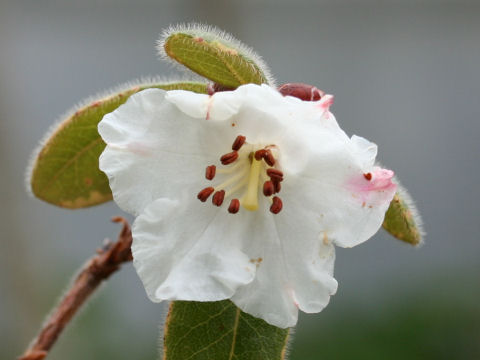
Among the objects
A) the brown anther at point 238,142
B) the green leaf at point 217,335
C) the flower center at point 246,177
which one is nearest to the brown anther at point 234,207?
the flower center at point 246,177

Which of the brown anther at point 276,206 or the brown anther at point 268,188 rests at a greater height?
the brown anther at point 268,188

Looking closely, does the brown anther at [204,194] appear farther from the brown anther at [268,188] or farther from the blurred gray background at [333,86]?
the blurred gray background at [333,86]

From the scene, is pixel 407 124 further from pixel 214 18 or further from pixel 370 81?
pixel 214 18


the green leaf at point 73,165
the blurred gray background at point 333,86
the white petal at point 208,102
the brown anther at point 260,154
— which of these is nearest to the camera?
the white petal at point 208,102

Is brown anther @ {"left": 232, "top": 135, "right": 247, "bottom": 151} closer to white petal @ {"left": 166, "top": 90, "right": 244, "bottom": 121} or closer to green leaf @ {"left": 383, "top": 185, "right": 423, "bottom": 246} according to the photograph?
white petal @ {"left": 166, "top": 90, "right": 244, "bottom": 121}

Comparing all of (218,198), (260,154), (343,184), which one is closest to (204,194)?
(218,198)

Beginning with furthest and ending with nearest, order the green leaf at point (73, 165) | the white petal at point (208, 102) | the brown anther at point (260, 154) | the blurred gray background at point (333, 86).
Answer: the blurred gray background at point (333, 86) → the green leaf at point (73, 165) → the brown anther at point (260, 154) → the white petal at point (208, 102)

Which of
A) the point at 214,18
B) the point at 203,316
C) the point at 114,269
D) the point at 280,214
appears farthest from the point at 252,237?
the point at 214,18
